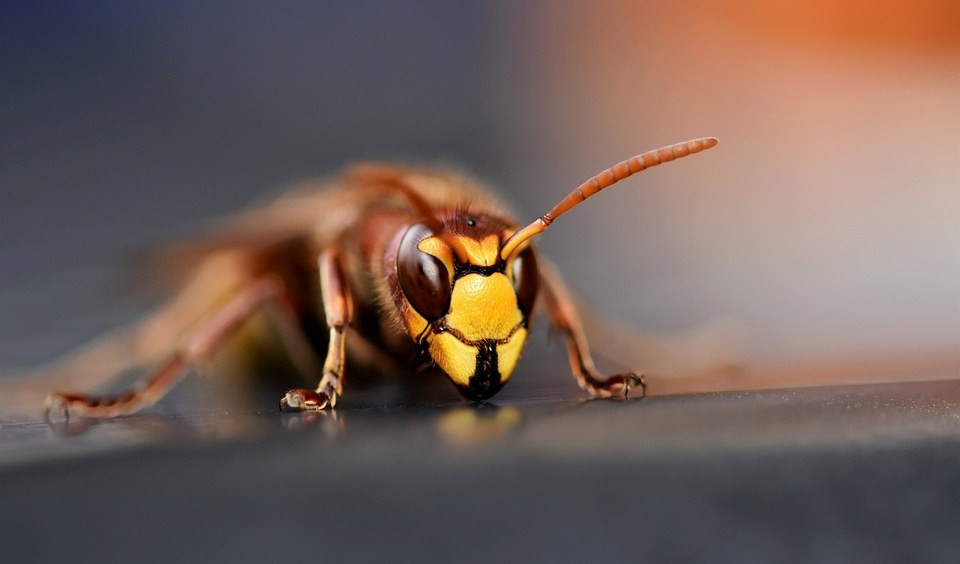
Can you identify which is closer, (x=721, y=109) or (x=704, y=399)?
(x=704, y=399)

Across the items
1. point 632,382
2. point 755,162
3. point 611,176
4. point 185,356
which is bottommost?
point 632,382

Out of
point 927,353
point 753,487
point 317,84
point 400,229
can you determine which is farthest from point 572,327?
Answer: point 317,84

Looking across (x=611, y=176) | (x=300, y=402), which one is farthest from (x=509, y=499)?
(x=611, y=176)

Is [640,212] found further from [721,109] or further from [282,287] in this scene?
[282,287]

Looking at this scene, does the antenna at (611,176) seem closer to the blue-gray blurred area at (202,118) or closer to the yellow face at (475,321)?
the yellow face at (475,321)

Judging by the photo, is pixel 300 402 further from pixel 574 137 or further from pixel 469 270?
pixel 574 137

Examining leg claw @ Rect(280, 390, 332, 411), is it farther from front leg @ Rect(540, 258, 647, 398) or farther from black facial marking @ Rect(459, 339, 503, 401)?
front leg @ Rect(540, 258, 647, 398)
